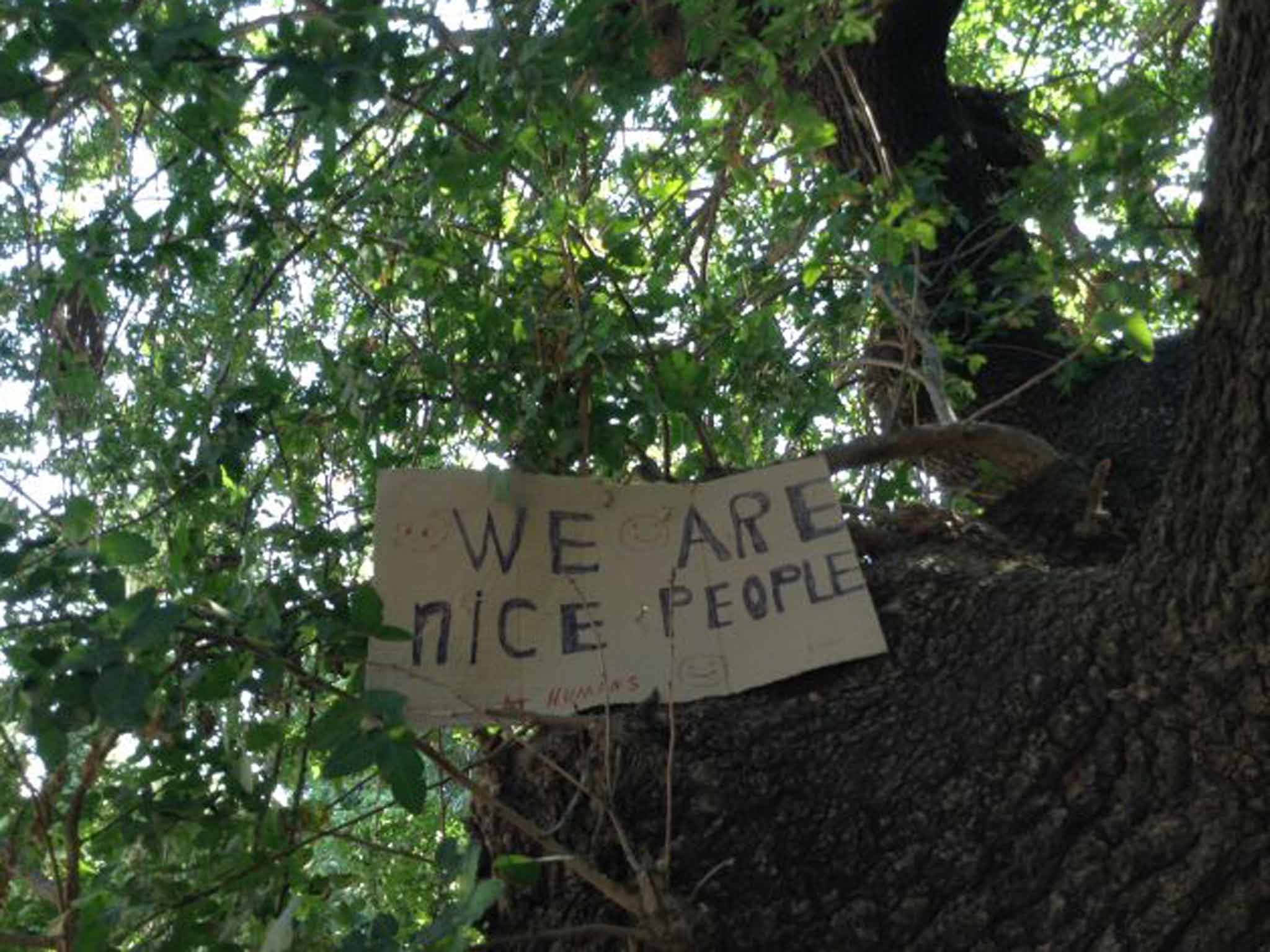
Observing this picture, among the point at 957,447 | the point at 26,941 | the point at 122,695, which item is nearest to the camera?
the point at 122,695

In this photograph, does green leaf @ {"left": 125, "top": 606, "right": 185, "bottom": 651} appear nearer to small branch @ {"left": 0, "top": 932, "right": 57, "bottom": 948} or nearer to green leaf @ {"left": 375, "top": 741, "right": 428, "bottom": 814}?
green leaf @ {"left": 375, "top": 741, "right": 428, "bottom": 814}

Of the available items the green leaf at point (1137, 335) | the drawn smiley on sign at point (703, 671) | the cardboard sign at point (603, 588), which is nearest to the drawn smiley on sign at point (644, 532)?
the cardboard sign at point (603, 588)

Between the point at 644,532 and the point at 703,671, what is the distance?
0.74 feet

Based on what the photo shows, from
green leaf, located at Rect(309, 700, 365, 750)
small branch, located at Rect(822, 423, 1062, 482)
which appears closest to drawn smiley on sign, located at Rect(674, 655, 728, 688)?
small branch, located at Rect(822, 423, 1062, 482)

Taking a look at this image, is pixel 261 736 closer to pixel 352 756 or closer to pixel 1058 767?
pixel 352 756

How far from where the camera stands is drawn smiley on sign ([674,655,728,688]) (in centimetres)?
224

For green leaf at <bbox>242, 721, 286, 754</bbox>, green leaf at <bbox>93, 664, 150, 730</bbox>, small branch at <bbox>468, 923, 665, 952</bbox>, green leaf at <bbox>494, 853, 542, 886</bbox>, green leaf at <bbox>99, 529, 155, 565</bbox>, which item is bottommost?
small branch at <bbox>468, 923, 665, 952</bbox>

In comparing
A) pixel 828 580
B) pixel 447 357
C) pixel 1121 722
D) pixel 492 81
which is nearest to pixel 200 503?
pixel 447 357

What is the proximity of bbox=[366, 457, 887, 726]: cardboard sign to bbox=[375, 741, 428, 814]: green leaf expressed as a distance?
468 mm

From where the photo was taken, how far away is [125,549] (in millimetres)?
1776

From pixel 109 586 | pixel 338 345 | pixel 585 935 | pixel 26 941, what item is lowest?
pixel 585 935

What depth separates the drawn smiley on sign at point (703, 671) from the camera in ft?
7.34

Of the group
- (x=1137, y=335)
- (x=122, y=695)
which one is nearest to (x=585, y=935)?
(x=122, y=695)

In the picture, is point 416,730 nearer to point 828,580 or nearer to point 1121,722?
point 828,580
